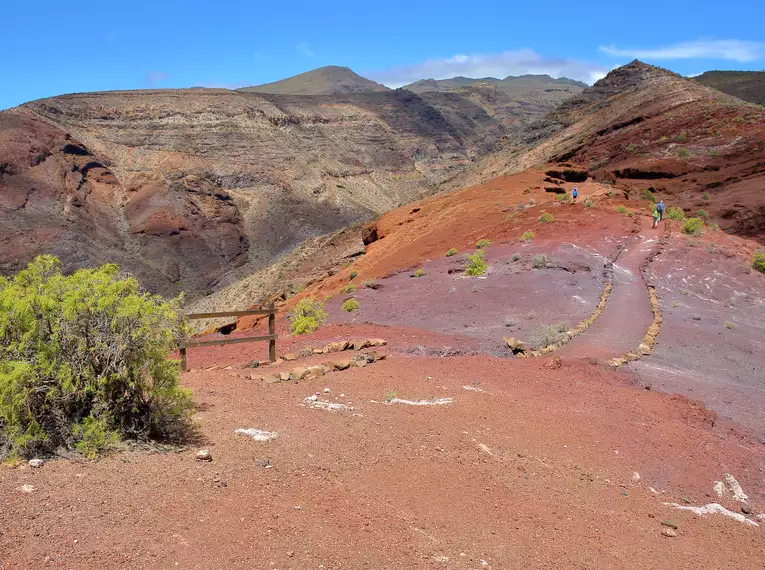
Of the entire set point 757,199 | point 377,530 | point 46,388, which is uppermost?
point 757,199

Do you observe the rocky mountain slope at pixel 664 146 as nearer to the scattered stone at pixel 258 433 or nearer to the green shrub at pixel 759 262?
the green shrub at pixel 759 262

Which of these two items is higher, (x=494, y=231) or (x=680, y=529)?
(x=494, y=231)

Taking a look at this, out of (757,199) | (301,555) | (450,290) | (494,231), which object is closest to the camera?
(301,555)

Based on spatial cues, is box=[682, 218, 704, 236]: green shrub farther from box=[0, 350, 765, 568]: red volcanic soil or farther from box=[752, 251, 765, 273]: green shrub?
box=[0, 350, 765, 568]: red volcanic soil

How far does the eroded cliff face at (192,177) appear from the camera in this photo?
54750mm

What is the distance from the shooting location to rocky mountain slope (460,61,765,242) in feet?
103

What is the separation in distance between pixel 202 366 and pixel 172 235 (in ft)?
166

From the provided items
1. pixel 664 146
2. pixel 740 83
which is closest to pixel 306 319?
pixel 664 146

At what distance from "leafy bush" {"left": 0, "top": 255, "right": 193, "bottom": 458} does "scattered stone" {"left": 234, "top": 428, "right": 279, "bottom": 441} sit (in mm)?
583

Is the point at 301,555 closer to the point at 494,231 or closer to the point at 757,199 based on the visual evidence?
the point at 494,231

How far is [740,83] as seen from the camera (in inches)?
3880

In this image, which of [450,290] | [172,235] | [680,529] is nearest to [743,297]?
[450,290]

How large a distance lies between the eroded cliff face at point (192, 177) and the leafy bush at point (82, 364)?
45726mm

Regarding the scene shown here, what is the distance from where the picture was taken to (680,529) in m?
6.36
